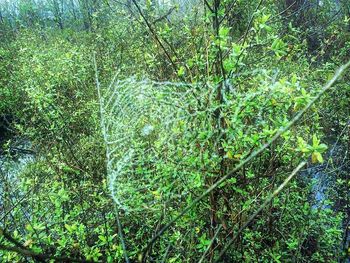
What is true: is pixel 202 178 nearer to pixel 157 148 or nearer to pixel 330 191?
pixel 157 148

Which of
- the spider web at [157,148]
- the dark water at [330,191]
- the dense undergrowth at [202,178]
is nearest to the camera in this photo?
the dense undergrowth at [202,178]

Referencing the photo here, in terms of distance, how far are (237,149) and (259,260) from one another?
1053 mm

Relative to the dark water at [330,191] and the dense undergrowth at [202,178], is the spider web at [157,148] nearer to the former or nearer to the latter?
the dense undergrowth at [202,178]

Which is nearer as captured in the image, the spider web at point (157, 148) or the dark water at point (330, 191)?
the spider web at point (157, 148)

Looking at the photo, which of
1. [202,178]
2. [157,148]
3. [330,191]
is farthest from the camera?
[330,191]

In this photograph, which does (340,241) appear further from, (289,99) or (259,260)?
(289,99)

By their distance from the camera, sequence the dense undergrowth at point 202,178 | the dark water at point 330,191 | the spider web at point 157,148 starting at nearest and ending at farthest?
the dense undergrowth at point 202,178 < the spider web at point 157,148 < the dark water at point 330,191

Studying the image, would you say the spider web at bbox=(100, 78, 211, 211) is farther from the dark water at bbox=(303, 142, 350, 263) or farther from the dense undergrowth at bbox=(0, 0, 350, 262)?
the dark water at bbox=(303, 142, 350, 263)

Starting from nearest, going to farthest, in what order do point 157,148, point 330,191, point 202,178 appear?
point 202,178 → point 157,148 → point 330,191

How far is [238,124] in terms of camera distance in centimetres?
243

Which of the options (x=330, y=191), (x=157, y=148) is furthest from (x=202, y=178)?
(x=330, y=191)

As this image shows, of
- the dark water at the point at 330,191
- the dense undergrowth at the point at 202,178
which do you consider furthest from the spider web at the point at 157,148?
the dark water at the point at 330,191

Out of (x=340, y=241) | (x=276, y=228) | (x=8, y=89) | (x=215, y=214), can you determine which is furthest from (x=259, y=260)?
(x=8, y=89)

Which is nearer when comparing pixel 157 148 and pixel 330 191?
pixel 157 148
